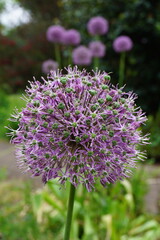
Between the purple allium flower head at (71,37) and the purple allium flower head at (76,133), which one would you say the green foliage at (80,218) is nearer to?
the purple allium flower head at (76,133)

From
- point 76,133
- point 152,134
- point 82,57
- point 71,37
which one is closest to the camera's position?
point 76,133

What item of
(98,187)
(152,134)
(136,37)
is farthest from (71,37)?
(136,37)

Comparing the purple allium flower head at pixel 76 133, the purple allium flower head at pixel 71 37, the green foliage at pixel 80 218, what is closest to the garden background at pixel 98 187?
the green foliage at pixel 80 218

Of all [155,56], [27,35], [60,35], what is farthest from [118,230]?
[27,35]

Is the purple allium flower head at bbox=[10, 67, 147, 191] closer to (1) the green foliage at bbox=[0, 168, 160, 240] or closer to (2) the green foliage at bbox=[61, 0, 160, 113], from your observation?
(1) the green foliage at bbox=[0, 168, 160, 240]

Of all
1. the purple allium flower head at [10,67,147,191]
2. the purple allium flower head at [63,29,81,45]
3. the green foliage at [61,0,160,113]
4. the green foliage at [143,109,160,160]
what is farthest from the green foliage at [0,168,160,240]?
the green foliage at [61,0,160,113]

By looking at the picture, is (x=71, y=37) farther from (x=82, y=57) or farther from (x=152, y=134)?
(x=152, y=134)
